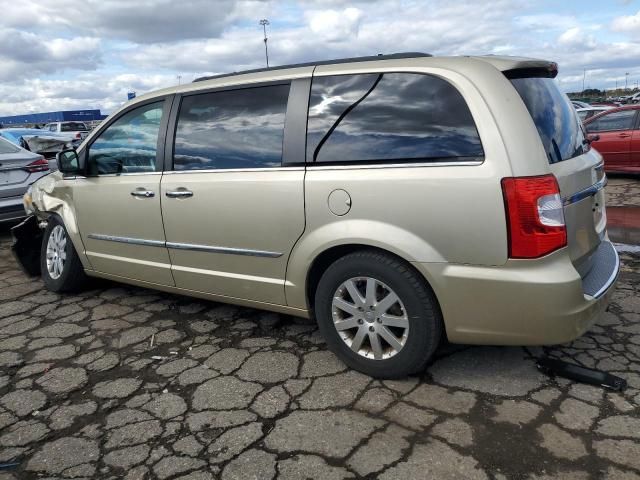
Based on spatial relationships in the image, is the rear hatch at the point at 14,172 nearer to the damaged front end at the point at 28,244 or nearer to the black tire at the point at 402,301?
the damaged front end at the point at 28,244

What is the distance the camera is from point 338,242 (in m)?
2.78

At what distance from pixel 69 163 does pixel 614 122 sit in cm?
940

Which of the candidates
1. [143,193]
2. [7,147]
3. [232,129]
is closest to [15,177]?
[7,147]

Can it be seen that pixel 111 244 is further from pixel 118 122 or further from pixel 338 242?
pixel 338 242

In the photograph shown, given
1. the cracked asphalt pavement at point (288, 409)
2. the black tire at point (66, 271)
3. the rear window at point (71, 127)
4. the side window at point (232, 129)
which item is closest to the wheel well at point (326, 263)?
the cracked asphalt pavement at point (288, 409)

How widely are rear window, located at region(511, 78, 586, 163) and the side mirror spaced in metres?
3.32

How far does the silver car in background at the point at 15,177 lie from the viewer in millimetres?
6688

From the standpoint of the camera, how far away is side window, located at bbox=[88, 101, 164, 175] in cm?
372

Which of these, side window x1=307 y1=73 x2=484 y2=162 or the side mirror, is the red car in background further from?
the side mirror

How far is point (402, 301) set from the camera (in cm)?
267

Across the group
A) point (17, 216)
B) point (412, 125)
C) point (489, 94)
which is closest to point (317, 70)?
point (412, 125)

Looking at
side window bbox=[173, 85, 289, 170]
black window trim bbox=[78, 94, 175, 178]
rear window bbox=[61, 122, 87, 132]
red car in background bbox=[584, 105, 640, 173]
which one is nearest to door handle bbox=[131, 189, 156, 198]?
black window trim bbox=[78, 94, 175, 178]

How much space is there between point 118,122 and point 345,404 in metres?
2.80

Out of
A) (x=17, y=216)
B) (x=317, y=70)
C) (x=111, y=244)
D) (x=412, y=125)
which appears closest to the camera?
(x=412, y=125)
